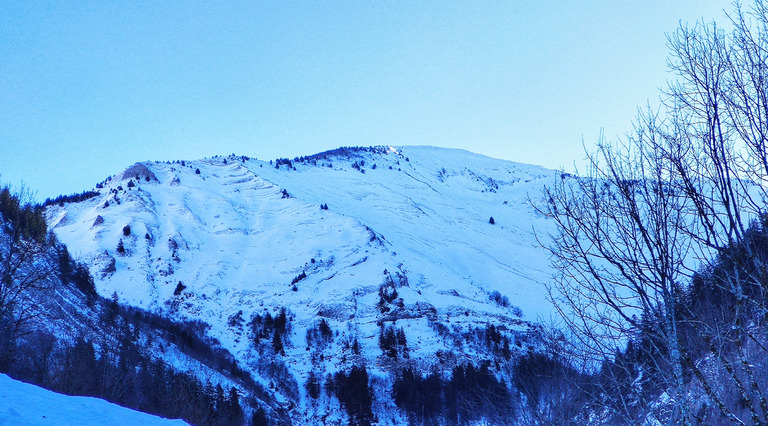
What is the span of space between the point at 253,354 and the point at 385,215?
6059cm

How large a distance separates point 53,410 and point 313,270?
98662 mm

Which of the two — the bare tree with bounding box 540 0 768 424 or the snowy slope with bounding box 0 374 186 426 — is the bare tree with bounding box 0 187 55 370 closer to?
the snowy slope with bounding box 0 374 186 426

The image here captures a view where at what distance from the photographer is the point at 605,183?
6.03 m

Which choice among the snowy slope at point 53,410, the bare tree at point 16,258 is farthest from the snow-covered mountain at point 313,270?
the snowy slope at point 53,410

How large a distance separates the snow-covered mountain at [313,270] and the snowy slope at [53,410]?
60075 mm

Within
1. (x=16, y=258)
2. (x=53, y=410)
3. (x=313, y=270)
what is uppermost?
(x=16, y=258)

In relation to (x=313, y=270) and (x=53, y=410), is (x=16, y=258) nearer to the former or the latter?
(x=53, y=410)

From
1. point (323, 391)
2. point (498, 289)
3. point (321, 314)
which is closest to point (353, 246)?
point (321, 314)

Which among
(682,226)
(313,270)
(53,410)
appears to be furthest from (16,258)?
(313,270)

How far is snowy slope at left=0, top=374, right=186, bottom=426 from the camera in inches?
280

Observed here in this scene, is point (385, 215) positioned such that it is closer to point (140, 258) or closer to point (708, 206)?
point (140, 258)

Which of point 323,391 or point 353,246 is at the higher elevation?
point 353,246

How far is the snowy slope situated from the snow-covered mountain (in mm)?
60075

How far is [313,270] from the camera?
347 ft
